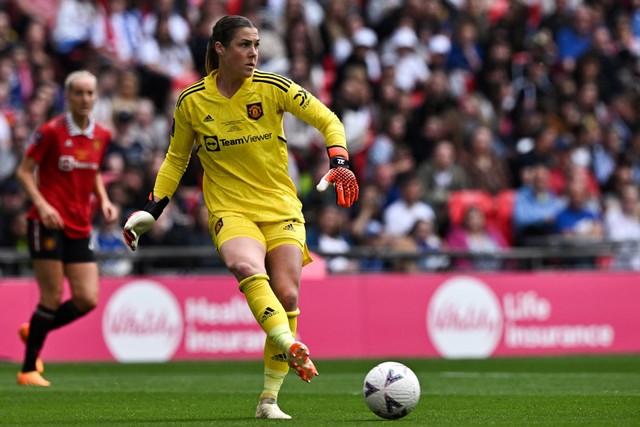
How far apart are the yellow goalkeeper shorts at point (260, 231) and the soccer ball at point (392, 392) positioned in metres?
1.12

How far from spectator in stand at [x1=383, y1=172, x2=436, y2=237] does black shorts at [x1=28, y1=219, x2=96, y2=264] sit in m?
6.51

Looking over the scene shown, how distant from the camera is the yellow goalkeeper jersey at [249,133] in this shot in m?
8.77

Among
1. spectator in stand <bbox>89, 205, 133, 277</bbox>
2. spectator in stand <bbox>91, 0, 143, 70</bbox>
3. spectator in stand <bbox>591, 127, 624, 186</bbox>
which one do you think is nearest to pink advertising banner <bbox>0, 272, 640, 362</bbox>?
spectator in stand <bbox>89, 205, 133, 277</bbox>

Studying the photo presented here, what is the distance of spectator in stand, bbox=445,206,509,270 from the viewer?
58.2 feet

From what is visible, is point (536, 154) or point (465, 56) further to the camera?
point (465, 56)

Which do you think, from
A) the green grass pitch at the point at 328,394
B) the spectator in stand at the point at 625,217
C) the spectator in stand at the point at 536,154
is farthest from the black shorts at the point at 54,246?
the spectator in stand at the point at 625,217

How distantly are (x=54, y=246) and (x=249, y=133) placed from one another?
3.73 metres

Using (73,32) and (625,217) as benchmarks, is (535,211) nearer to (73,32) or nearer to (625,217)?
(625,217)

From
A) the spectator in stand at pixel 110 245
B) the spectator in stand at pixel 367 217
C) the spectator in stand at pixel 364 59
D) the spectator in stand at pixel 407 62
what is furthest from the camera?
the spectator in stand at pixel 407 62

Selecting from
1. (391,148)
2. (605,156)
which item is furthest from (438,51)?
(605,156)

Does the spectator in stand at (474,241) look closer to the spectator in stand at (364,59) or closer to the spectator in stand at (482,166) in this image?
the spectator in stand at (482,166)

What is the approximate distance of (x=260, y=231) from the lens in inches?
346

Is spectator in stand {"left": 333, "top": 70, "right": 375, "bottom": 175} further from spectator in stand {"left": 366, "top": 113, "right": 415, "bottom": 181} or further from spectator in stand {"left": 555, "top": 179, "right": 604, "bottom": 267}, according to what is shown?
spectator in stand {"left": 555, "top": 179, "right": 604, "bottom": 267}

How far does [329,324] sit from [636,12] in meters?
9.71
